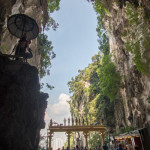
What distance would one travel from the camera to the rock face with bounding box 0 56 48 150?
17.4 feet

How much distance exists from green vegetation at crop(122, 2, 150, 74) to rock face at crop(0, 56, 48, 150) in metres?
9.96

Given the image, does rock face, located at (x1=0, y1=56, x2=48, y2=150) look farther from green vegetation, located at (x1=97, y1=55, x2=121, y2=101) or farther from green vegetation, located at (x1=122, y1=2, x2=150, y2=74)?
green vegetation, located at (x1=97, y1=55, x2=121, y2=101)

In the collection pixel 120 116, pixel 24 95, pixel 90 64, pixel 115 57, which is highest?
pixel 90 64

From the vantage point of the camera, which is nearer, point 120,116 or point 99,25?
point 120,116

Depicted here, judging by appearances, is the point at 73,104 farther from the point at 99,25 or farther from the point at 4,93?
the point at 4,93

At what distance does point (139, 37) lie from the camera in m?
12.7

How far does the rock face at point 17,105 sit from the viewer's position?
5293 millimetres

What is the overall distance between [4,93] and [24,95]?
94 cm

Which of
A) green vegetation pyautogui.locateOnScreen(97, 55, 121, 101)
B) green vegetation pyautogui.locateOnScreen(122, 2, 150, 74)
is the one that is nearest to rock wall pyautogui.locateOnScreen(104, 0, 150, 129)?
green vegetation pyautogui.locateOnScreen(122, 2, 150, 74)

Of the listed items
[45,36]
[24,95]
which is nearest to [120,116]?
[24,95]

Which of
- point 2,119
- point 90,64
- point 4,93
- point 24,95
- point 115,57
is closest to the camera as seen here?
point 2,119

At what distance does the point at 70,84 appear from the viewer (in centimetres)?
4122

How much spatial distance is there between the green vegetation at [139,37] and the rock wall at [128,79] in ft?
0.81

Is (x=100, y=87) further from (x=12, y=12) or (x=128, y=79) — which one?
(x=12, y=12)
